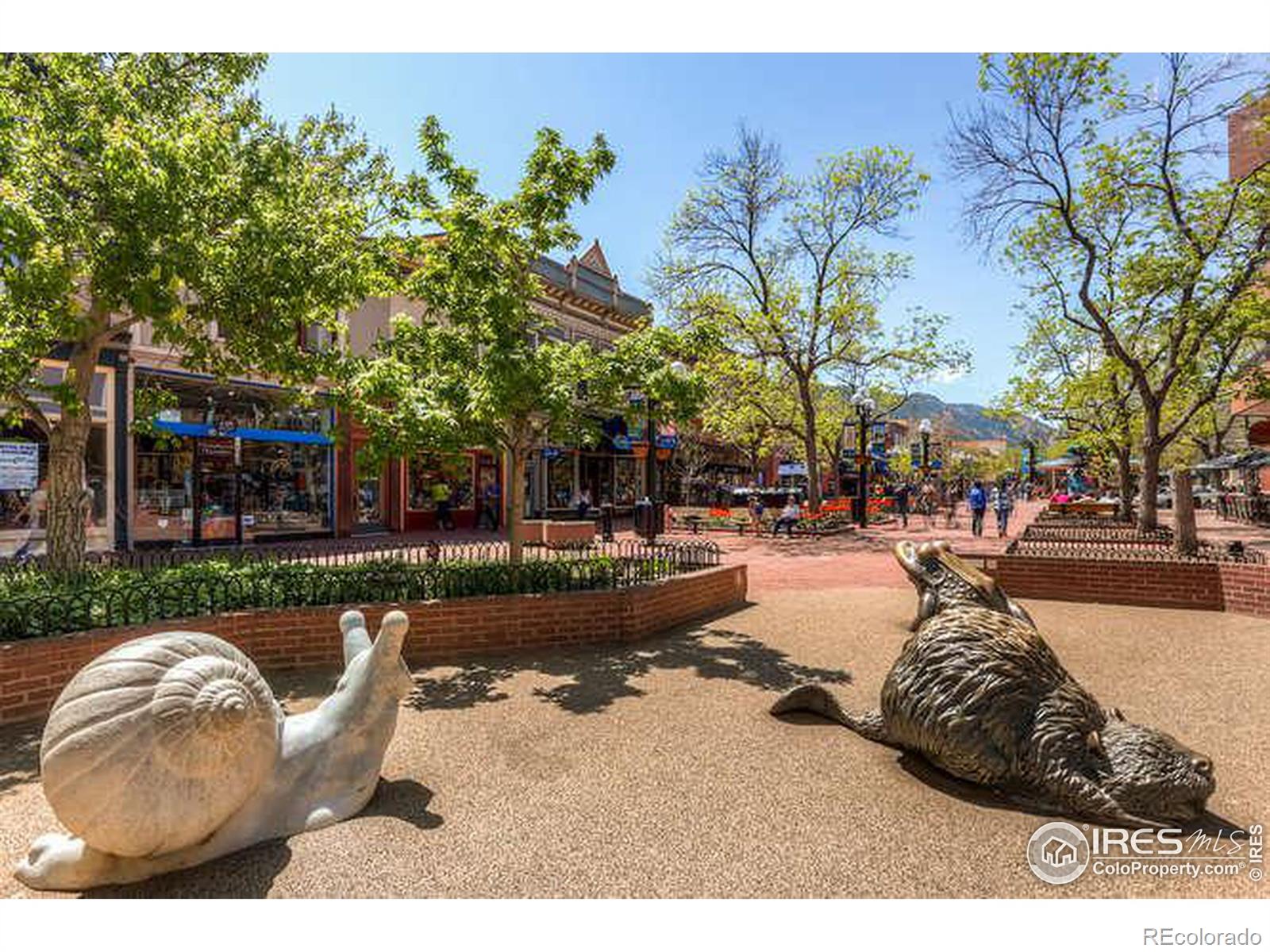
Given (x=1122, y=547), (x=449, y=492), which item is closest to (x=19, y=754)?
(x=1122, y=547)

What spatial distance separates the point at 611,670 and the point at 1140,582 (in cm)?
835

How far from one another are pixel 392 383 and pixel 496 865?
216 inches

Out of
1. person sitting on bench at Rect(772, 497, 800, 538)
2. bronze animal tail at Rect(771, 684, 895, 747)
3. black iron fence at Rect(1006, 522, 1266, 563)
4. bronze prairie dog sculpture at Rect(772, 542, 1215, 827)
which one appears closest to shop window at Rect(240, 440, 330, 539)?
person sitting on bench at Rect(772, 497, 800, 538)

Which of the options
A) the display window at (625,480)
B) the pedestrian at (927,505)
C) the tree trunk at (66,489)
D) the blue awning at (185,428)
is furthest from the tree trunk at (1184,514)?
the display window at (625,480)

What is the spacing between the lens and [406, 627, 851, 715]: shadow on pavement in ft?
19.4

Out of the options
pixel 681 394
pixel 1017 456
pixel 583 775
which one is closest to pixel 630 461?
pixel 681 394

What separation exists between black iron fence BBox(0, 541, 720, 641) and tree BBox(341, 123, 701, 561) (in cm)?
80

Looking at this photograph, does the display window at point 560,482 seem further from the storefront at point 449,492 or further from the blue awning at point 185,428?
the blue awning at point 185,428

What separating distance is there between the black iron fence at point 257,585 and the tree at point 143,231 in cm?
135

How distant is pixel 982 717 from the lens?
3873mm

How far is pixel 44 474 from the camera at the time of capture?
13.8m

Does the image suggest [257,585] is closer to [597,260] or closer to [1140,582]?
[1140,582]

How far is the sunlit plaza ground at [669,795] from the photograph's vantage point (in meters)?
3.16

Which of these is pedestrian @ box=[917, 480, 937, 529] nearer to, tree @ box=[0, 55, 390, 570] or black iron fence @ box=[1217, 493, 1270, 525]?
black iron fence @ box=[1217, 493, 1270, 525]
